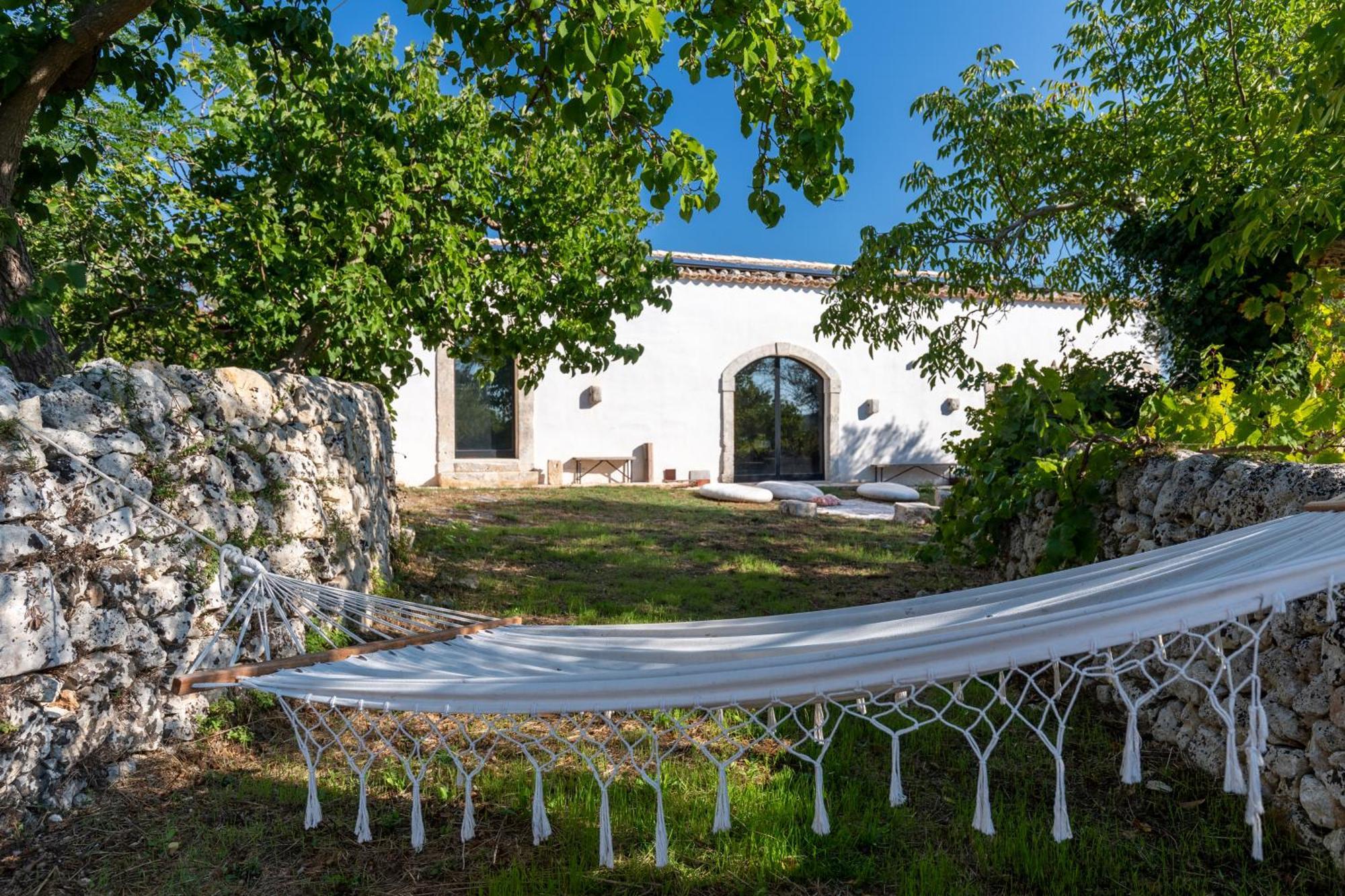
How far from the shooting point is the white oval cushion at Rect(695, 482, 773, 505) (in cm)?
797

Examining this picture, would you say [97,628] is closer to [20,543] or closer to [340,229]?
[20,543]

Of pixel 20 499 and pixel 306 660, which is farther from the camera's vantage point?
pixel 20 499

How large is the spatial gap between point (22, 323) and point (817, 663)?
240 cm

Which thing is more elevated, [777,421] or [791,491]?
[777,421]

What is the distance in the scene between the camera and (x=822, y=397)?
10.3 meters

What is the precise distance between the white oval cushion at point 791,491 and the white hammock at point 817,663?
19.9 feet

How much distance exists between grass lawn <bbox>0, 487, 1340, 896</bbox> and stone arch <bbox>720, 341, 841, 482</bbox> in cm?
728

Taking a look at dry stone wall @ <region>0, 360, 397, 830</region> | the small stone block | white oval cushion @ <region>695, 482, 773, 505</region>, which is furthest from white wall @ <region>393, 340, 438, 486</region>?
dry stone wall @ <region>0, 360, 397, 830</region>

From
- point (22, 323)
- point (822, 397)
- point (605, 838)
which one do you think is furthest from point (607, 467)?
point (605, 838)

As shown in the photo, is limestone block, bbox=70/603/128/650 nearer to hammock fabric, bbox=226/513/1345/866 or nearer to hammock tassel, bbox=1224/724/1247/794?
hammock fabric, bbox=226/513/1345/866

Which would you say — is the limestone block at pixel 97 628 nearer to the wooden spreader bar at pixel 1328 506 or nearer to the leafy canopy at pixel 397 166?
the leafy canopy at pixel 397 166

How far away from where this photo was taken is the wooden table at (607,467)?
29.5 feet

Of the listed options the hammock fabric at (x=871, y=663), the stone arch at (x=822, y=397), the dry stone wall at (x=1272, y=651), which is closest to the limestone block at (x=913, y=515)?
the stone arch at (x=822, y=397)

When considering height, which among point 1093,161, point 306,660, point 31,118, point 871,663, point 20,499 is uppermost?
point 1093,161
